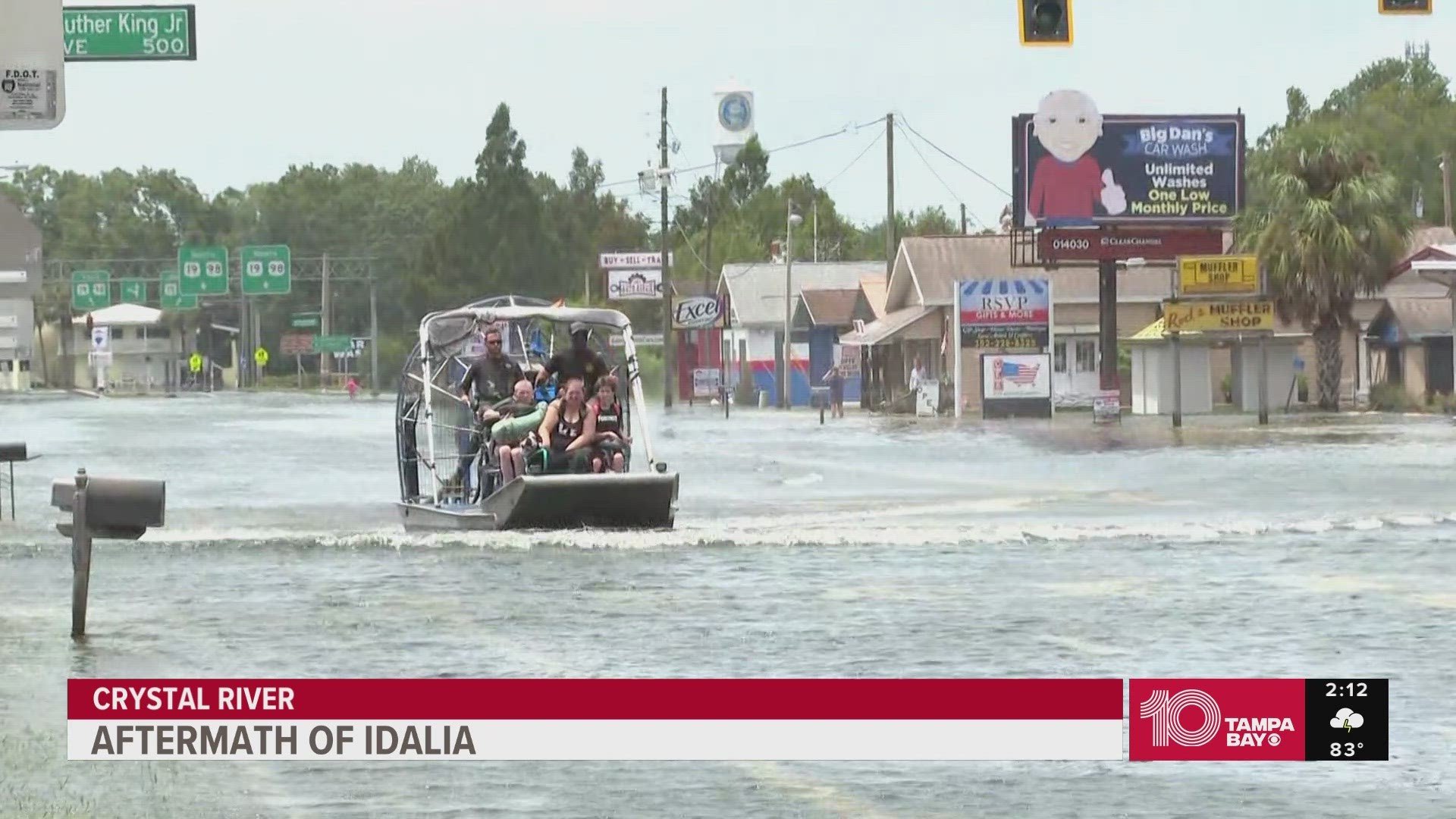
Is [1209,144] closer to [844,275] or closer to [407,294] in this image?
[844,275]

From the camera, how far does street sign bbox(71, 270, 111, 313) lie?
121 meters

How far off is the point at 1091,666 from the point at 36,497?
2457 centimetres

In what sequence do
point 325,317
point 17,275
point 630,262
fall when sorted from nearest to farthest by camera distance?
point 17,275 → point 630,262 → point 325,317

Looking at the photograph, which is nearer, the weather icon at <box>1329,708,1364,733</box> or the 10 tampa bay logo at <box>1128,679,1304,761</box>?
the 10 tampa bay logo at <box>1128,679,1304,761</box>

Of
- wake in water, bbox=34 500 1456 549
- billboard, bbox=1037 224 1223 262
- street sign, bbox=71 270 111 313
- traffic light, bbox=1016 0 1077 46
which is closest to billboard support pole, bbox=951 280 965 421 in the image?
billboard, bbox=1037 224 1223 262

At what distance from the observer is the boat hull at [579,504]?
23391 millimetres

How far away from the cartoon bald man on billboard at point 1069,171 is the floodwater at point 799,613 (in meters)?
29.0

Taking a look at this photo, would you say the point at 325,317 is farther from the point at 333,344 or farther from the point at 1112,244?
the point at 1112,244

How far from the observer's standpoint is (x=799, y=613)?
17.6m

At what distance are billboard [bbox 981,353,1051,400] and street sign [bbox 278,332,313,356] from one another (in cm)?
9443

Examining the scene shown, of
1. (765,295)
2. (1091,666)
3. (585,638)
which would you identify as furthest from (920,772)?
(765,295)

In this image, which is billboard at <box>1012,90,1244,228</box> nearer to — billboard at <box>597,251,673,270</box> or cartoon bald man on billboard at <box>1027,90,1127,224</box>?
cartoon bald man on billboard at <box>1027,90,1127,224</box>

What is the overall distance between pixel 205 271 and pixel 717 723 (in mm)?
101486

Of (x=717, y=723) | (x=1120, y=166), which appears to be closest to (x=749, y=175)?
(x=1120, y=166)
